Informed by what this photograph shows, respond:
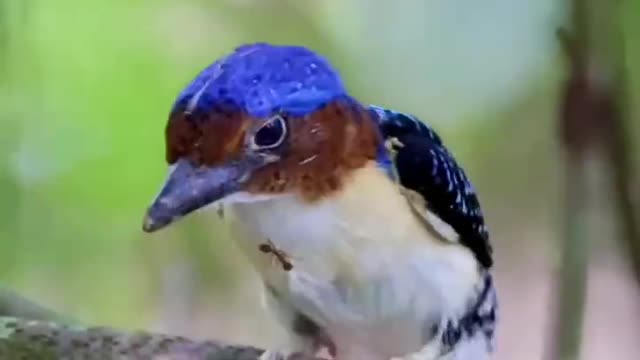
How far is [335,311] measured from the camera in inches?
38.3

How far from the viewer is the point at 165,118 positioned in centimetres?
102

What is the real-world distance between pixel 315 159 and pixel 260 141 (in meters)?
0.04

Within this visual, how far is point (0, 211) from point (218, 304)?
239 mm

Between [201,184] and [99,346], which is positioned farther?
[99,346]

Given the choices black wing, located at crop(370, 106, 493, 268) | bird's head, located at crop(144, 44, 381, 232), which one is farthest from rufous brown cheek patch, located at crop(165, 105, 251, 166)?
black wing, located at crop(370, 106, 493, 268)

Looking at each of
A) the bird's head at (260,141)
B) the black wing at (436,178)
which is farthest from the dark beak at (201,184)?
the black wing at (436,178)

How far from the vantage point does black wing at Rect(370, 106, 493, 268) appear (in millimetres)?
957

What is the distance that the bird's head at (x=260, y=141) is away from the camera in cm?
93

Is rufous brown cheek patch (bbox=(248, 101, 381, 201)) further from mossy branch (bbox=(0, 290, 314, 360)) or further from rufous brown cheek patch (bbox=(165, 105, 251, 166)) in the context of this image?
mossy branch (bbox=(0, 290, 314, 360))

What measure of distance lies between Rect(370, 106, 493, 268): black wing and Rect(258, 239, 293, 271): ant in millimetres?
107

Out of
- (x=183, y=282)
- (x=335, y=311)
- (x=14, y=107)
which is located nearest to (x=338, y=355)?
(x=335, y=311)

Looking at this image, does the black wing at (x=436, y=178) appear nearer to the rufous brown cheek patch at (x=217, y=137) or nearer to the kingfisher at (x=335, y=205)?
the kingfisher at (x=335, y=205)

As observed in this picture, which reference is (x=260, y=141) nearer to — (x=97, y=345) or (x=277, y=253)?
(x=277, y=253)

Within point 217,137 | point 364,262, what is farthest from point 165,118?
point 364,262
